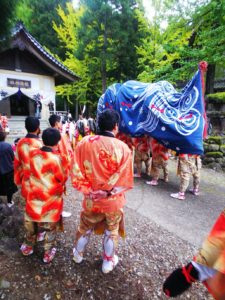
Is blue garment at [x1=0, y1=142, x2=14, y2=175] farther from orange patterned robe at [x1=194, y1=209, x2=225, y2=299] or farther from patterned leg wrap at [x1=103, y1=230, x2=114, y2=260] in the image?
orange patterned robe at [x1=194, y1=209, x2=225, y2=299]

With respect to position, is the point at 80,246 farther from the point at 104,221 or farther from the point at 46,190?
the point at 46,190

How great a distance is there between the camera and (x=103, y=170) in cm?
213

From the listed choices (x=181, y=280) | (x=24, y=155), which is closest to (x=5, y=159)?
(x=24, y=155)

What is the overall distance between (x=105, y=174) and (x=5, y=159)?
216 centimetres

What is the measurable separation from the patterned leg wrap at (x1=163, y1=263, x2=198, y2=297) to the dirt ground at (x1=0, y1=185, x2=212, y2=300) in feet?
3.55

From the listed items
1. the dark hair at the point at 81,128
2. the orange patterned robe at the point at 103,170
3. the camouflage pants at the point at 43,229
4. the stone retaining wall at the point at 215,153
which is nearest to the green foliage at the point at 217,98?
the stone retaining wall at the point at 215,153

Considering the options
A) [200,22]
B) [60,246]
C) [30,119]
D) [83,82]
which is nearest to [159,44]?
[200,22]

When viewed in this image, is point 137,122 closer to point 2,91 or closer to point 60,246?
point 60,246

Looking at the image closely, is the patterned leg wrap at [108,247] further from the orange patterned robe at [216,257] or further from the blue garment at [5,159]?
the blue garment at [5,159]

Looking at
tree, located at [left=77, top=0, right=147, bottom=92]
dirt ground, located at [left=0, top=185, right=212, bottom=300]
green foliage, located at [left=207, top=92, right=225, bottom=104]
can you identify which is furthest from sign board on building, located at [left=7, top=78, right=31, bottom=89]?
dirt ground, located at [left=0, top=185, right=212, bottom=300]

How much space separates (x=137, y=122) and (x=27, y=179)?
3.29 m

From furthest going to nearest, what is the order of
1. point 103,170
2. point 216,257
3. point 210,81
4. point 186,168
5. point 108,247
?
1. point 210,81
2. point 186,168
3. point 108,247
4. point 103,170
5. point 216,257

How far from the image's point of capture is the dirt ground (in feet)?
6.84

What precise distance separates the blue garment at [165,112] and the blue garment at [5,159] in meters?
2.83
